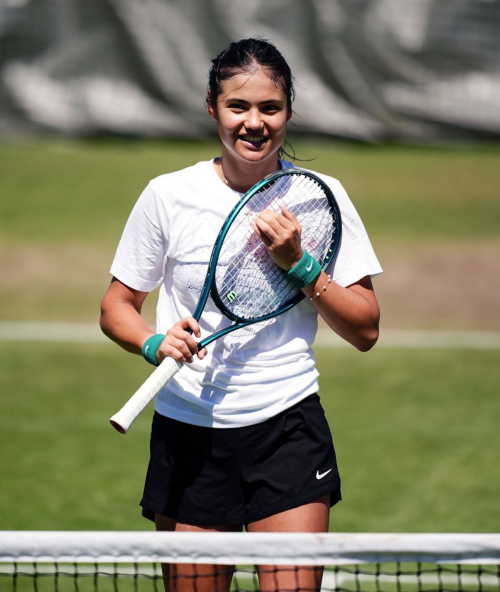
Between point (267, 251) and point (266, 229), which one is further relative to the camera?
point (267, 251)

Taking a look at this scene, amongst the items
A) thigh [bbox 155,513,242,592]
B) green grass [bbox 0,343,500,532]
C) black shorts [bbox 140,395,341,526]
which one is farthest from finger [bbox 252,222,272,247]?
green grass [bbox 0,343,500,532]

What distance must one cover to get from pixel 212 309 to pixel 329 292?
15.8 inches

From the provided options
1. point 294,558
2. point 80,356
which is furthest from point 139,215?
point 80,356

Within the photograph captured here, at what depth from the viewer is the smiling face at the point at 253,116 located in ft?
8.95

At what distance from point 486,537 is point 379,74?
1310cm

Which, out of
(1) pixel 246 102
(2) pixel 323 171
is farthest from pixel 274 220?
(2) pixel 323 171

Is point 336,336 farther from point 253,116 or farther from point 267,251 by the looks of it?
point 253,116

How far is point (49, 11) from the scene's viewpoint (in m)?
14.5

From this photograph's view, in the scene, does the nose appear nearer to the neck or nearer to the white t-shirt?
the neck

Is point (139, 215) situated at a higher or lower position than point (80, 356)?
higher

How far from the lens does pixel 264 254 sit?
2.87 metres

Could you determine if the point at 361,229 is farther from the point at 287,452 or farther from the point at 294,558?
the point at 294,558

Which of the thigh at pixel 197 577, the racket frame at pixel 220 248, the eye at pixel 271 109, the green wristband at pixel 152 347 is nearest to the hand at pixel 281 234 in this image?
the racket frame at pixel 220 248

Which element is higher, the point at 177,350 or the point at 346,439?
the point at 177,350
